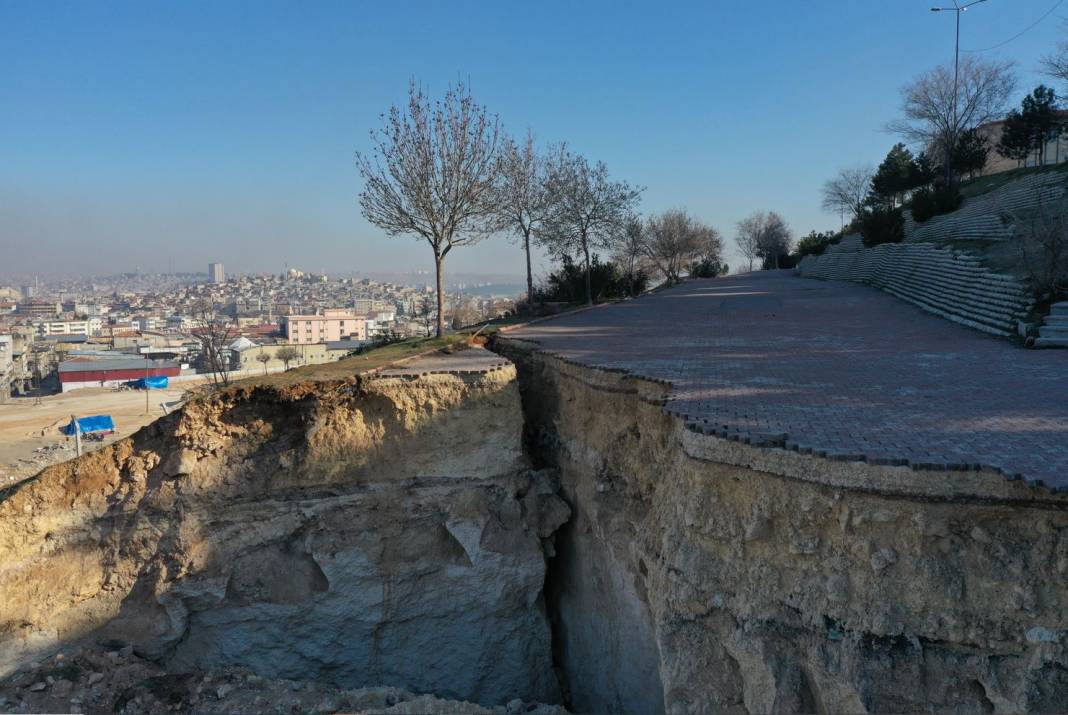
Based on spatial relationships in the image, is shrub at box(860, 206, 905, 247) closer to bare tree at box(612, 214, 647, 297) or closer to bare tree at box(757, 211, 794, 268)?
bare tree at box(612, 214, 647, 297)

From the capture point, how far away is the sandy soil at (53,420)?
2167 cm

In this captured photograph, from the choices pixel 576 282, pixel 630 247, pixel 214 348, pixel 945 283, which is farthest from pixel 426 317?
pixel 945 283

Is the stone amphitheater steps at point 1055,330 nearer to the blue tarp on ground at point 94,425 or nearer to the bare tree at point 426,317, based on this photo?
the bare tree at point 426,317

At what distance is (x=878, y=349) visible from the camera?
8.84 metres

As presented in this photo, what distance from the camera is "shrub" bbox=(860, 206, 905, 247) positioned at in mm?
23672

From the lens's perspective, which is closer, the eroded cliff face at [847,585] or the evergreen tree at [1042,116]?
the eroded cliff face at [847,585]

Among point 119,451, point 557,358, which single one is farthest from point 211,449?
point 557,358

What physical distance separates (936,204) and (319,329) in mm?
76643

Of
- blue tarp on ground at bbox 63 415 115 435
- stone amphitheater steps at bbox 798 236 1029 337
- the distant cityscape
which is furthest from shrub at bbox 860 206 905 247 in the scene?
blue tarp on ground at bbox 63 415 115 435

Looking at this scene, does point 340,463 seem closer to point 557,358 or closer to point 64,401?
point 557,358

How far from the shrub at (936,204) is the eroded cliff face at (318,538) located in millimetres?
21096

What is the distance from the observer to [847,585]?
432 cm

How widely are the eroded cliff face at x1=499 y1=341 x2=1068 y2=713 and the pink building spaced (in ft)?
261

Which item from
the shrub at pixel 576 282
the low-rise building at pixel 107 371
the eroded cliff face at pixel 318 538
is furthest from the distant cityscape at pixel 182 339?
the eroded cliff face at pixel 318 538
